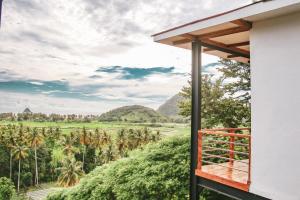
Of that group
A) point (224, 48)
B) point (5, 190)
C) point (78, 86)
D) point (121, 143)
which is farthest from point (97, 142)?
point (224, 48)

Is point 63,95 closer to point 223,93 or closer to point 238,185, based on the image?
point 223,93

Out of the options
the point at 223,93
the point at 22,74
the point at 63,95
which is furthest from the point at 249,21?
the point at 63,95

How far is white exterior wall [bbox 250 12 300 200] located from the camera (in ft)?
12.1

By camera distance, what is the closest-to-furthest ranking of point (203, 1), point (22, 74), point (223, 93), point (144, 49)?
point (223, 93) < point (203, 1) < point (144, 49) < point (22, 74)

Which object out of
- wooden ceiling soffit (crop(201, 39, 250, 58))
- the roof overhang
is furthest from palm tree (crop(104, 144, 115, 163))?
wooden ceiling soffit (crop(201, 39, 250, 58))

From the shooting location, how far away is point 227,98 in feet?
45.8

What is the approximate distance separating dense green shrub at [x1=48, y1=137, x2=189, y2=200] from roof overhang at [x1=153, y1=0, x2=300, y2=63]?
577 cm

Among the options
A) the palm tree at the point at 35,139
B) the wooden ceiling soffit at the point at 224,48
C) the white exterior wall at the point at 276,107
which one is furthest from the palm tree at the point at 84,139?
the white exterior wall at the point at 276,107

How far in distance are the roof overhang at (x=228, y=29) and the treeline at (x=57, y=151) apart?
46.2m

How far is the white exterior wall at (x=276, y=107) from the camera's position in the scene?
369cm

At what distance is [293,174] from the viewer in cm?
366

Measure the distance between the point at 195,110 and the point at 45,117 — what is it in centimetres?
7011

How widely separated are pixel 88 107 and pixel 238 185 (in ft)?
238

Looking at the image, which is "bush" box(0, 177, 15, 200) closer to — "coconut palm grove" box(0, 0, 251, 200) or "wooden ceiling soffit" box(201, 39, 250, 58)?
"coconut palm grove" box(0, 0, 251, 200)
